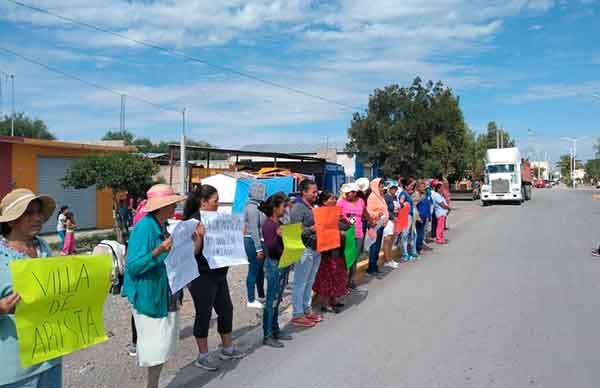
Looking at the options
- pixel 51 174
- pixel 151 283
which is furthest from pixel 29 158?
pixel 151 283

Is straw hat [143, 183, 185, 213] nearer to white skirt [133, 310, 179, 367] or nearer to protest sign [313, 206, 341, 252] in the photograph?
white skirt [133, 310, 179, 367]

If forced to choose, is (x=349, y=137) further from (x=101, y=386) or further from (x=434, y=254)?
(x=101, y=386)

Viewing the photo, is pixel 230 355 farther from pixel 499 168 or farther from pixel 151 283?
pixel 499 168

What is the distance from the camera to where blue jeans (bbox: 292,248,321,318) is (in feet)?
25.3

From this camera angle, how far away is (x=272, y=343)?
22.3 feet

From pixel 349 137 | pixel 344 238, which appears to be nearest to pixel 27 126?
pixel 349 137

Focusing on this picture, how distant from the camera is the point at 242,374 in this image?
5.82 meters

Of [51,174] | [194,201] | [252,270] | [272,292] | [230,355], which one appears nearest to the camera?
[194,201]

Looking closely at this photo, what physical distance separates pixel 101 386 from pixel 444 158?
34.6 meters

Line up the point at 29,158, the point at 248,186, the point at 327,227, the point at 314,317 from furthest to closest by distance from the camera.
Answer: the point at 29,158 < the point at 248,186 < the point at 327,227 < the point at 314,317

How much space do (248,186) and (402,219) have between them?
4.38 m

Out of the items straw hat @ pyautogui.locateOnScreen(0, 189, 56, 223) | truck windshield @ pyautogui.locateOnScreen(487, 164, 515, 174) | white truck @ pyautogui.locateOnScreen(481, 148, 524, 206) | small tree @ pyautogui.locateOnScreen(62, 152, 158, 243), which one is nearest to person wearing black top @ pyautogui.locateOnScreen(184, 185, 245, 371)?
straw hat @ pyautogui.locateOnScreen(0, 189, 56, 223)

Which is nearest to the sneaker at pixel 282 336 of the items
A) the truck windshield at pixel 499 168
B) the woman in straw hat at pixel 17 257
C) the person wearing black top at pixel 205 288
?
the person wearing black top at pixel 205 288

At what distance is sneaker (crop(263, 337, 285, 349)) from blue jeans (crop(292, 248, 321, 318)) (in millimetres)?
874
